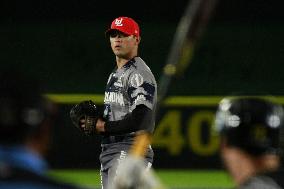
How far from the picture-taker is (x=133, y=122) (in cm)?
633

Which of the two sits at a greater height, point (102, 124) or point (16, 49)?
point (16, 49)

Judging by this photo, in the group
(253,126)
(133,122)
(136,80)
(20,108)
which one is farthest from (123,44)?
(20,108)

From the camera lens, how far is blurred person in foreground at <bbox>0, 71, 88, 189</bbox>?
2.49 m

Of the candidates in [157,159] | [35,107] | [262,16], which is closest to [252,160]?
[35,107]

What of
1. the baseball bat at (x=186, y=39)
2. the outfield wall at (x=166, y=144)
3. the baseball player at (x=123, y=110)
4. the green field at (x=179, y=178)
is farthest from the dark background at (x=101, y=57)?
the baseball bat at (x=186, y=39)

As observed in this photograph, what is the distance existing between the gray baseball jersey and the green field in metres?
3.83

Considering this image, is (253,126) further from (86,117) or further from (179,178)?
(179,178)

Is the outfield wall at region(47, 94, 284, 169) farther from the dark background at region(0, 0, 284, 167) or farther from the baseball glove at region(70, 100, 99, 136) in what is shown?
the baseball glove at region(70, 100, 99, 136)

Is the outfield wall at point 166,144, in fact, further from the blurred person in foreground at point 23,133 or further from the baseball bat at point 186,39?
the blurred person in foreground at point 23,133

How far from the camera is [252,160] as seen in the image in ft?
9.59

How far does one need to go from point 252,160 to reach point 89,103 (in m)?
3.84

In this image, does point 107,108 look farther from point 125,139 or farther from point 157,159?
point 157,159

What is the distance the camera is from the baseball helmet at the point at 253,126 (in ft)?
9.62

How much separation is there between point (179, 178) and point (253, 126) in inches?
326
